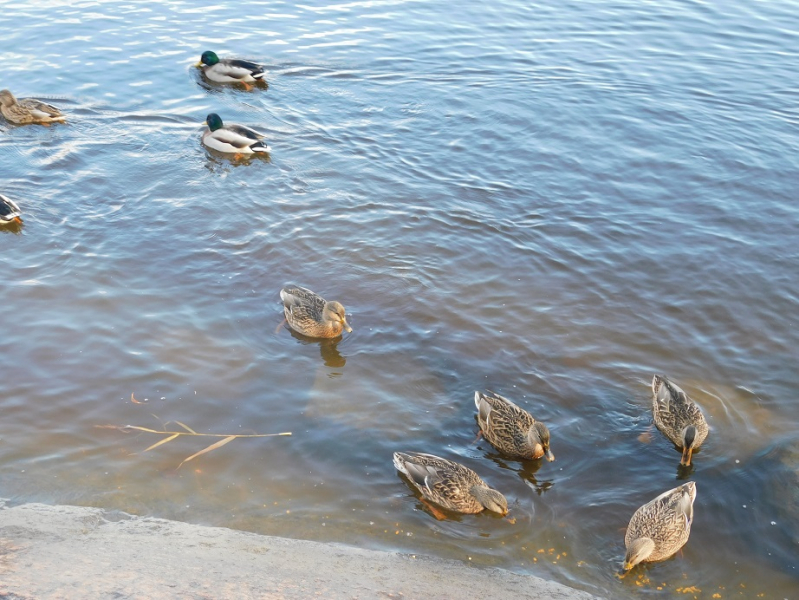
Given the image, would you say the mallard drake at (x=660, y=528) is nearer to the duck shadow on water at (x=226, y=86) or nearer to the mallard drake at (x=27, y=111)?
the mallard drake at (x=27, y=111)

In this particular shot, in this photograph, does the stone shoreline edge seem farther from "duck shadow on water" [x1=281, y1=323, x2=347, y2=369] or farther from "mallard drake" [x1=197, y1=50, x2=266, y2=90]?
"mallard drake" [x1=197, y1=50, x2=266, y2=90]

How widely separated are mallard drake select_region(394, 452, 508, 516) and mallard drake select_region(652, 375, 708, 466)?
176 cm

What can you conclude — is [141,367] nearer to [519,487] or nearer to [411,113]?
[519,487]

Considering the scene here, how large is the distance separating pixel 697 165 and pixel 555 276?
4203 mm

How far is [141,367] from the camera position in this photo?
8312mm

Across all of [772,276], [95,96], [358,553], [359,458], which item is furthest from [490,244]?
[95,96]

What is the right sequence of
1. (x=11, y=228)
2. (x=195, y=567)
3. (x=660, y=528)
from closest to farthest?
(x=195, y=567) < (x=660, y=528) < (x=11, y=228)

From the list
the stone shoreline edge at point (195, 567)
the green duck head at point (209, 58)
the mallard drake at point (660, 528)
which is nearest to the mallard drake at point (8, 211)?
the stone shoreline edge at point (195, 567)

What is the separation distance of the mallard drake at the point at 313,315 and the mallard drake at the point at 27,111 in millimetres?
7199

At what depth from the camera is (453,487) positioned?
6.59 metres

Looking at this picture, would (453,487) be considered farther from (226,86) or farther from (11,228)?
(226,86)

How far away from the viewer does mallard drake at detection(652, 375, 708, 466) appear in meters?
7.09

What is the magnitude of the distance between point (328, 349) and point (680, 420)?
12.1ft

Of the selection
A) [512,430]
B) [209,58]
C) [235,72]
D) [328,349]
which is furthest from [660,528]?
[209,58]
